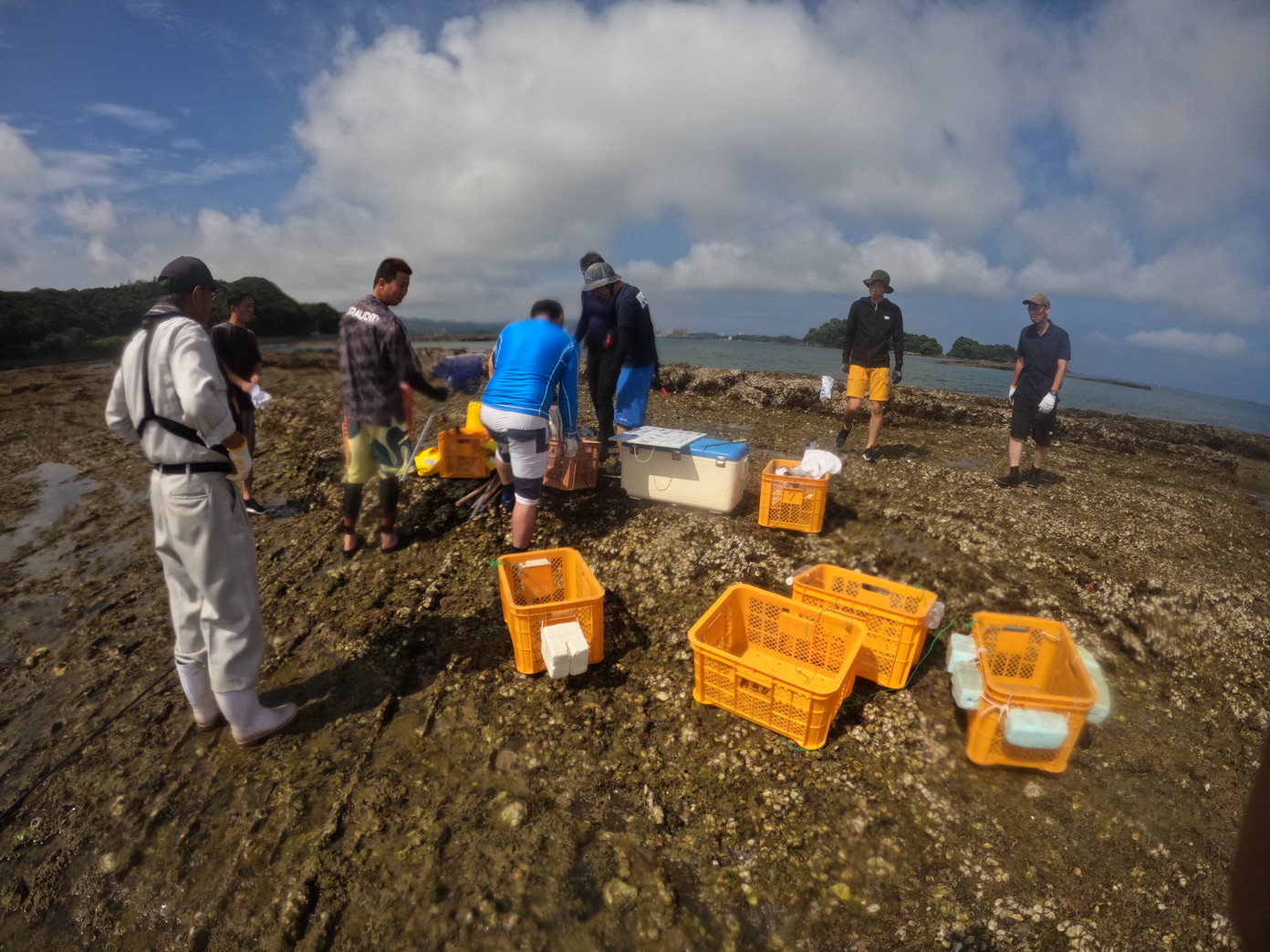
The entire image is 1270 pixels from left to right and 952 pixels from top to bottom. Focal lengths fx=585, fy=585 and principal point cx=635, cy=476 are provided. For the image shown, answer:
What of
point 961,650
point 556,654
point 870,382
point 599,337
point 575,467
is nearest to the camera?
point 556,654

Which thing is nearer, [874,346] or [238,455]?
[238,455]

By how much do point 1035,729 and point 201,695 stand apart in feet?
15.8

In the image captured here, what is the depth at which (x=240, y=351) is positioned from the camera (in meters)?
6.06

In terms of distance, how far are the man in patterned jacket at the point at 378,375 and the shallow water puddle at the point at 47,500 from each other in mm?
4153

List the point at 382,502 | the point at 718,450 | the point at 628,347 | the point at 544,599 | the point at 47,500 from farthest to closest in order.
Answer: the point at 47,500
the point at 628,347
the point at 718,450
the point at 382,502
the point at 544,599

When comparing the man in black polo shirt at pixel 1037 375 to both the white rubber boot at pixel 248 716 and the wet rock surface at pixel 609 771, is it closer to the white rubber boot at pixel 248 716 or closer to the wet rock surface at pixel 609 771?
the wet rock surface at pixel 609 771

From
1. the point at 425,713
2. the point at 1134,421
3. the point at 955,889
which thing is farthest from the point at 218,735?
the point at 1134,421

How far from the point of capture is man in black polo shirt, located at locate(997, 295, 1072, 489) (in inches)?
282

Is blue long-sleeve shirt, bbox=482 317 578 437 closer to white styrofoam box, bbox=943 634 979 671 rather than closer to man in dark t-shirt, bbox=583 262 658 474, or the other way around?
man in dark t-shirt, bbox=583 262 658 474

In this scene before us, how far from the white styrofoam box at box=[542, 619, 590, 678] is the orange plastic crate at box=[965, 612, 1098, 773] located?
2389mm

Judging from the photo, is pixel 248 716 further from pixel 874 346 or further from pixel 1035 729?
pixel 874 346

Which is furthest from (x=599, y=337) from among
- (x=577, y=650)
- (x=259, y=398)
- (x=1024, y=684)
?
(x=1024, y=684)

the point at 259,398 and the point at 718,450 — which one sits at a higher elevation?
the point at 259,398

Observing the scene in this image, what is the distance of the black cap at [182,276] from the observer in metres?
3.07
